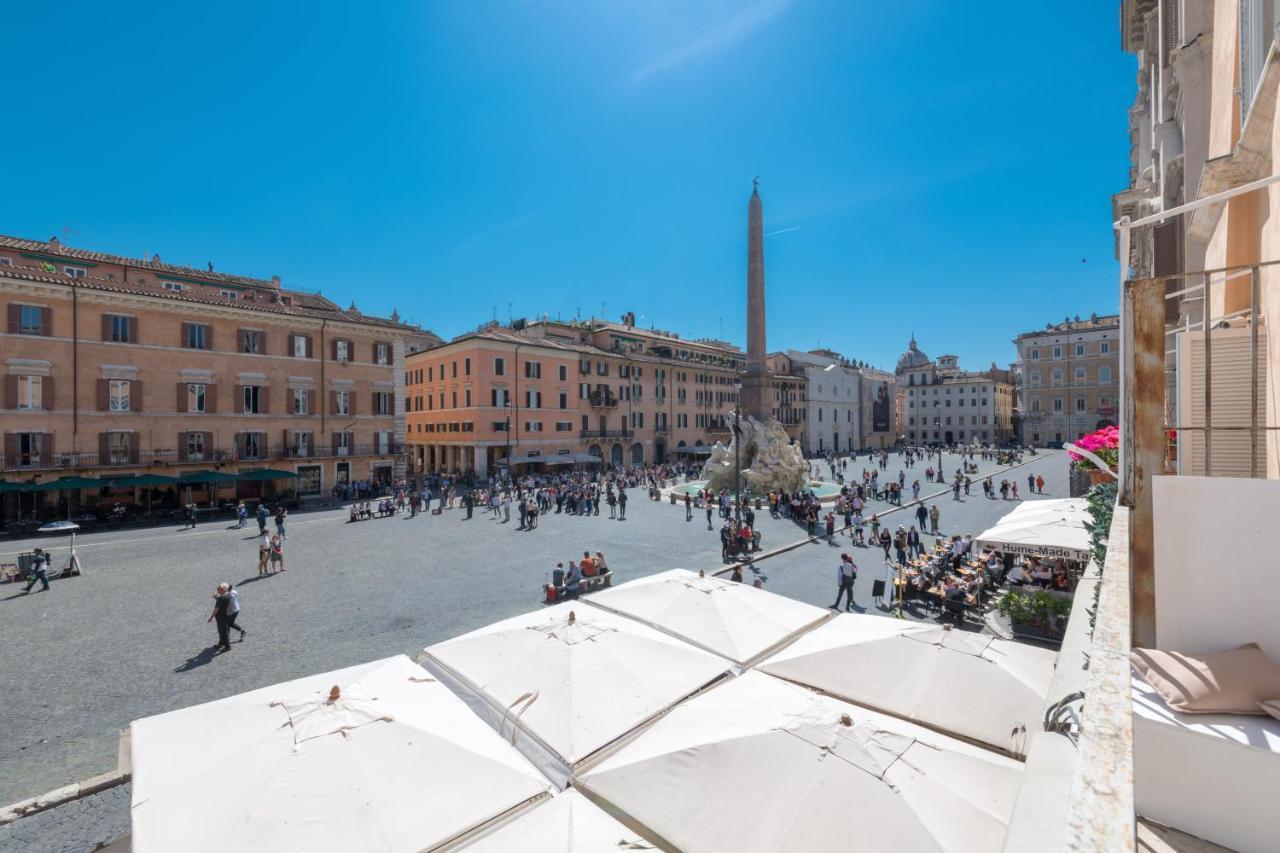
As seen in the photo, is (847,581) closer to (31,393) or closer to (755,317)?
(755,317)

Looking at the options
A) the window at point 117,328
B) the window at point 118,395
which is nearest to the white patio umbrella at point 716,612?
the window at point 118,395

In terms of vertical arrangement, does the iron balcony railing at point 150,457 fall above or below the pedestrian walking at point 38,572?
above

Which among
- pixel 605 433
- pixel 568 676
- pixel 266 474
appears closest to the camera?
pixel 568 676

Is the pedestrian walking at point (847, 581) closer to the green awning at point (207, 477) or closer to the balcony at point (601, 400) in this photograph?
the green awning at point (207, 477)

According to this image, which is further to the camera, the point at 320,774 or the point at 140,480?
the point at 140,480

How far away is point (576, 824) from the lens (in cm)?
385

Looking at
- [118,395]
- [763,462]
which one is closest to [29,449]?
[118,395]

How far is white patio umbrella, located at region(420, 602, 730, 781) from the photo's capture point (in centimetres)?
523

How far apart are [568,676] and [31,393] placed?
27.9m

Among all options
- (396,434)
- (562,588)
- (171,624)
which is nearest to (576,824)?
(562,588)

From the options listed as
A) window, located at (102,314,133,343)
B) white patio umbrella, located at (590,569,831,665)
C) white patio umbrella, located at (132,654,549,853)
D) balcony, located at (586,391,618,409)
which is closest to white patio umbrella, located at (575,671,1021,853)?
white patio umbrella, located at (132,654,549,853)

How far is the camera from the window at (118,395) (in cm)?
2334

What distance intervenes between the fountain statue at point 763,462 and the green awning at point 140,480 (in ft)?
77.3

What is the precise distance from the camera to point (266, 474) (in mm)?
25578
